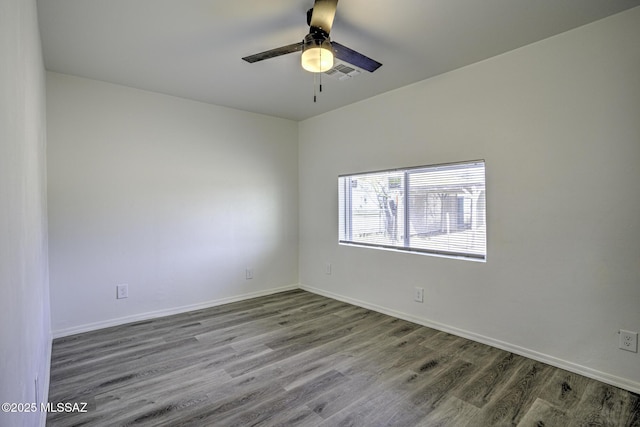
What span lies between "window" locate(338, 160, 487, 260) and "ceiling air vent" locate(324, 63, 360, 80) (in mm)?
1137

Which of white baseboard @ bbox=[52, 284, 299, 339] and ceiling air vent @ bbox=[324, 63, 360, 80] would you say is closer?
ceiling air vent @ bbox=[324, 63, 360, 80]

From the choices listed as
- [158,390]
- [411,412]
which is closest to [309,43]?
[411,412]

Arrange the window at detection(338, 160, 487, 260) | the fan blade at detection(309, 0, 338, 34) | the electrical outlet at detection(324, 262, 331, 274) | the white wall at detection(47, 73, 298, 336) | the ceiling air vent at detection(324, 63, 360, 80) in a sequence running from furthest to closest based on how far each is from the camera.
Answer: the electrical outlet at detection(324, 262, 331, 274) < the white wall at detection(47, 73, 298, 336) < the window at detection(338, 160, 487, 260) < the ceiling air vent at detection(324, 63, 360, 80) < the fan blade at detection(309, 0, 338, 34)

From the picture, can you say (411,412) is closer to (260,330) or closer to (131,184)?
(260,330)

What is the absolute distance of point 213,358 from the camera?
2561 mm

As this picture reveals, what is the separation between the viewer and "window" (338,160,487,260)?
9.52 feet

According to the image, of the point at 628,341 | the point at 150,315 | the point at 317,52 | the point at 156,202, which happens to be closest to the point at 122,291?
the point at 150,315

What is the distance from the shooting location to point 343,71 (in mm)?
2773

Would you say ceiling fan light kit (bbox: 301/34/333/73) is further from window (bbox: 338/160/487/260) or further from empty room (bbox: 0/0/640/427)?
window (bbox: 338/160/487/260)

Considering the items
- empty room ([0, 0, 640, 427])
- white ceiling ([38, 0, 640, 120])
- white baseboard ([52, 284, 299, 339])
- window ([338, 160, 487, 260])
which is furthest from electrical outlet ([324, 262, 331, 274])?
white ceiling ([38, 0, 640, 120])

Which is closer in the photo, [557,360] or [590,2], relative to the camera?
[590,2]

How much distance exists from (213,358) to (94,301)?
4.91ft

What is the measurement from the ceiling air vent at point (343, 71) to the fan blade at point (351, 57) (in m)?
0.42

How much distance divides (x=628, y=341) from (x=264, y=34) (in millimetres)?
3211
